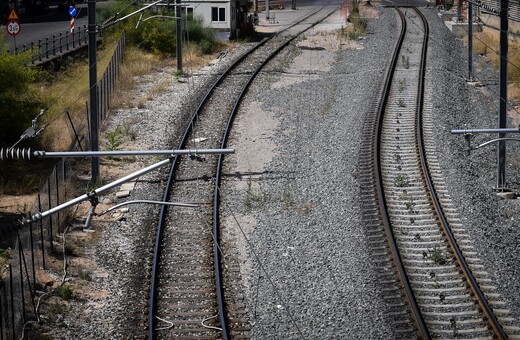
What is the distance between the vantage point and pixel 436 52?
1389 inches

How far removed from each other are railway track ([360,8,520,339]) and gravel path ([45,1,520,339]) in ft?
0.89

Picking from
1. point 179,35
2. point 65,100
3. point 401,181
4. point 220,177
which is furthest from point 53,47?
point 401,181

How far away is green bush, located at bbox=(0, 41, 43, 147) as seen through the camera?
22359 mm

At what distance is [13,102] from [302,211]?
8.66 m

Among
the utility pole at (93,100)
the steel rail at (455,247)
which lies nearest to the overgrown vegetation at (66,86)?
the utility pole at (93,100)

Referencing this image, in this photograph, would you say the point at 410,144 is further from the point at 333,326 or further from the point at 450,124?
the point at 333,326

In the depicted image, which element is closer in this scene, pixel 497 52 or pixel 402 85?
pixel 402 85

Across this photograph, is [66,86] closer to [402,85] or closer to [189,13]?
[402,85]

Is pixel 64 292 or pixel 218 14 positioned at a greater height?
pixel 218 14

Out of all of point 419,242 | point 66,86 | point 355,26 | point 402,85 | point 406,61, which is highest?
point 355,26

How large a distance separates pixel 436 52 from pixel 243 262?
21849mm

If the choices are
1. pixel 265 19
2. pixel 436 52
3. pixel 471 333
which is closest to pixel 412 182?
pixel 471 333

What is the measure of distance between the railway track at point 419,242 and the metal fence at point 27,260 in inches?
204

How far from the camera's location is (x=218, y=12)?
40875 mm
